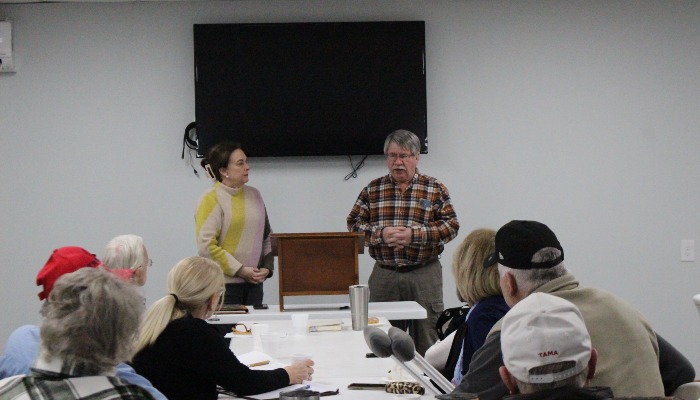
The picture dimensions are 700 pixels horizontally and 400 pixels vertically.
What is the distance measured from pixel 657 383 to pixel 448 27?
4076 millimetres

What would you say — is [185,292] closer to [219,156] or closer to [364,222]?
[219,156]

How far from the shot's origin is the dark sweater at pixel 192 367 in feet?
8.89

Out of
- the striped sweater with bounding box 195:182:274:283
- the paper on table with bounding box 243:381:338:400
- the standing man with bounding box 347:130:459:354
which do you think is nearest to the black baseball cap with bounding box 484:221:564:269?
the paper on table with bounding box 243:381:338:400

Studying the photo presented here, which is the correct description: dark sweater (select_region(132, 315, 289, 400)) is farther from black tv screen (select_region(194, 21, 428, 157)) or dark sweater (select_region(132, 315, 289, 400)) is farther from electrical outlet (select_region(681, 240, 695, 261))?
electrical outlet (select_region(681, 240, 695, 261))

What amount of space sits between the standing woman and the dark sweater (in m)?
2.11

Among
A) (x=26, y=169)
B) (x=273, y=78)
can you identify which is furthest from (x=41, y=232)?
(x=273, y=78)

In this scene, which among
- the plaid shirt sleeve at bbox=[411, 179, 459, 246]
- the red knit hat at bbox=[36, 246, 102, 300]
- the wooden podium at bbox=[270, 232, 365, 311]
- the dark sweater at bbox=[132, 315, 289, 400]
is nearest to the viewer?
the red knit hat at bbox=[36, 246, 102, 300]

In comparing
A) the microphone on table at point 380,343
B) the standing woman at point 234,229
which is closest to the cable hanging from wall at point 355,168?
the standing woman at point 234,229

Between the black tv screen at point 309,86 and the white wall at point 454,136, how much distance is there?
0.45 feet

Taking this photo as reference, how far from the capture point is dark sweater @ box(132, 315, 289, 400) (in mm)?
2709

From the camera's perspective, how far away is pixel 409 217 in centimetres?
523

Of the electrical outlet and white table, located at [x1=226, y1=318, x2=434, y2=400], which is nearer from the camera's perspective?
white table, located at [x1=226, y1=318, x2=434, y2=400]

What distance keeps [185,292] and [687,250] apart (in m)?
4.30

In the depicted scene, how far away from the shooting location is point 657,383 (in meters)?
2.28
